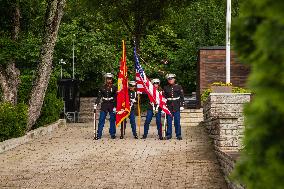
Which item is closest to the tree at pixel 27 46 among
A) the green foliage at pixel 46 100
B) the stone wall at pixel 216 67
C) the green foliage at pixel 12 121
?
the green foliage at pixel 46 100

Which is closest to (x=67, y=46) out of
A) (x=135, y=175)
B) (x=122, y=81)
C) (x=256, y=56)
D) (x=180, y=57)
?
(x=180, y=57)

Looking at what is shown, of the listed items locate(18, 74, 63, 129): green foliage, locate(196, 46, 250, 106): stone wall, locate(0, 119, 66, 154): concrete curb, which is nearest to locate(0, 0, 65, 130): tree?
locate(0, 119, 66, 154): concrete curb

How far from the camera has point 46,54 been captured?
20359 mm

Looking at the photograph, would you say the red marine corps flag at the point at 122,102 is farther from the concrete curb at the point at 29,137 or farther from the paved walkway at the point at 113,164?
the concrete curb at the point at 29,137

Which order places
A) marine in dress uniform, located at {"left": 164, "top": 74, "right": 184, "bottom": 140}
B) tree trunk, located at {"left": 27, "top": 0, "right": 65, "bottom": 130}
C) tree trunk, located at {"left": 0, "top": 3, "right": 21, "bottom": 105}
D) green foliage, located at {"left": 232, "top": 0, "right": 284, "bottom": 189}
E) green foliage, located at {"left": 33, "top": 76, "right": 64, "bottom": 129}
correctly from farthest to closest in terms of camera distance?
green foliage, located at {"left": 33, "top": 76, "right": 64, "bottom": 129}, tree trunk, located at {"left": 27, "top": 0, "right": 65, "bottom": 130}, tree trunk, located at {"left": 0, "top": 3, "right": 21, "bottom": 105}, marine in dress uniform, located at {"left": 164, "top": 74, "right": 184, "bottom": 140}, green foliage, located at {"left": 232, "top": 0, "right": 284, "bottom": 189}

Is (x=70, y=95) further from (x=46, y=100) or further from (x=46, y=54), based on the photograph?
(x=46, y=54)

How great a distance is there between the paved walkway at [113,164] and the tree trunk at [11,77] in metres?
3.13

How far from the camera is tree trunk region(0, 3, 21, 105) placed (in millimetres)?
20172

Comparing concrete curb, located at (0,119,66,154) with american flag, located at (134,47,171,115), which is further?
american flag, located at (134,47,171,115)

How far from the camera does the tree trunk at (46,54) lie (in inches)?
802

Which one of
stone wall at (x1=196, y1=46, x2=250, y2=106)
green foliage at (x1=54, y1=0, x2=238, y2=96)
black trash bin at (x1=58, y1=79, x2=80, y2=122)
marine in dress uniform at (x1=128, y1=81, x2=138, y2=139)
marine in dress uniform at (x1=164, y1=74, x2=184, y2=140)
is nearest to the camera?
marine in dress uniform at (x1=164, y1=74, x2=184, y2=140)

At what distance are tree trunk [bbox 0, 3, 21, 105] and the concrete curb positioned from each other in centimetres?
144

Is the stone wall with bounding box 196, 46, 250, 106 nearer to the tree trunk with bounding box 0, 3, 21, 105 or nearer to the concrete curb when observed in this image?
the concrete curb

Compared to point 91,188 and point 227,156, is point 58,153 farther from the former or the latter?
point 227,156
